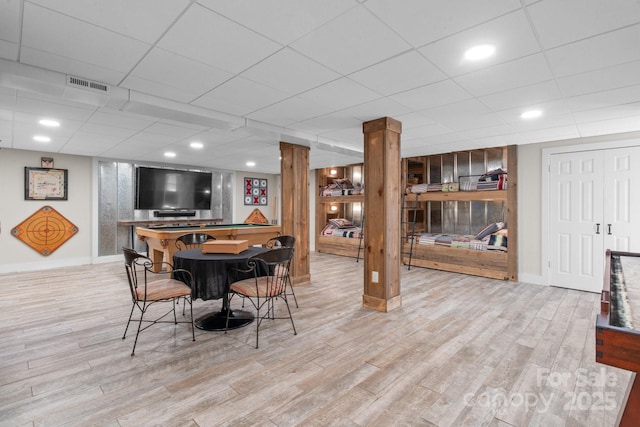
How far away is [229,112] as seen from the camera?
3.56 metres

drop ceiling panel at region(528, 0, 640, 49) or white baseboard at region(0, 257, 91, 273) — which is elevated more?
drop ceiling panel at region(528, 0, 640, 49)

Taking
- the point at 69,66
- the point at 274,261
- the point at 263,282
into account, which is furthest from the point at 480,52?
the point at 69,66

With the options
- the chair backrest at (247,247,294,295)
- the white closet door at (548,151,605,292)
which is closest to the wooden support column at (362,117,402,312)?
the chair backrest at (247,247,294,295)

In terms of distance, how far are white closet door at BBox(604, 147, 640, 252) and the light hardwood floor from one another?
47.7 inches

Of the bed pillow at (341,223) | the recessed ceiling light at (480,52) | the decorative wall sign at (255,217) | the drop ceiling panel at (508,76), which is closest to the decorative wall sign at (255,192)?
the decorative wall sign at (255,217)

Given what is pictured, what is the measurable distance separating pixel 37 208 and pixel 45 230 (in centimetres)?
46

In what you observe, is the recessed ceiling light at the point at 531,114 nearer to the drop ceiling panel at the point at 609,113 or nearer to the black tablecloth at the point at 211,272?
the drop ceiling panel at the point at 609,113

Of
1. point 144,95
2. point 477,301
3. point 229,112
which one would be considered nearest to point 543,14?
point 229,112

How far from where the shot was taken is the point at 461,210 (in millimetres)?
6738

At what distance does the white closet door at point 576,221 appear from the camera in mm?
4617

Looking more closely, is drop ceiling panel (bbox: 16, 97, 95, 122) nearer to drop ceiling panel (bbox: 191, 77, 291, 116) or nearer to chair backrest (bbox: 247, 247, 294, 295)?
drop ceiling panel (bbox: 191, 77, 291, 116)

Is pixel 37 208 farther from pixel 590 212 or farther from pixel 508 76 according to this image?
pixel 590 212

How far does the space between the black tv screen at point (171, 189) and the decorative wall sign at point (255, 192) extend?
4.07 feet

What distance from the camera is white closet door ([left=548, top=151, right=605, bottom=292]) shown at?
182 inches
